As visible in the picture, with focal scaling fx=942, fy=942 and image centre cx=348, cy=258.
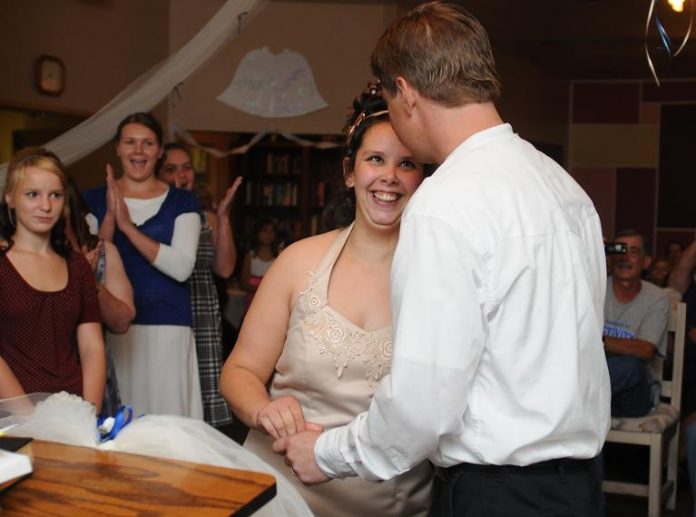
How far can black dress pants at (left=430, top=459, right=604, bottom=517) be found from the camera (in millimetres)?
1425

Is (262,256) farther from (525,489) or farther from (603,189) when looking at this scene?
(603,189)

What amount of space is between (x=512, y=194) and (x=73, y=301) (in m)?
1.58

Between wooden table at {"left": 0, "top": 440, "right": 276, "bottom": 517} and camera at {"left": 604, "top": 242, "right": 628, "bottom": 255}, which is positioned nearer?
wooden table at {"left": 0, "top": 440, "right": 276, "bottom": 517}

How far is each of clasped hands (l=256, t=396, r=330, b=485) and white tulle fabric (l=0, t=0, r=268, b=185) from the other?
7.12ft

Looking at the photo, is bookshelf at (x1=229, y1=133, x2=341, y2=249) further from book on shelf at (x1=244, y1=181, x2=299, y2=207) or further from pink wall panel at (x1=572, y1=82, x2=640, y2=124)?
pink wall panel at (x1=572, y1=82, x2=640, y2=124)

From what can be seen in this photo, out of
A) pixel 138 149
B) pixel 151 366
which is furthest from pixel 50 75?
pixel 151 366

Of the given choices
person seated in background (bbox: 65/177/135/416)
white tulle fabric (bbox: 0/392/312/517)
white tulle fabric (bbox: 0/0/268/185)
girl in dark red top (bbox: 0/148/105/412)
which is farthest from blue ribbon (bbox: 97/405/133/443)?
white tulle fabric (bbox: 0/0/268/185)

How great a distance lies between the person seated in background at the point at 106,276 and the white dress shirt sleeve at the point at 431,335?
1681 mm

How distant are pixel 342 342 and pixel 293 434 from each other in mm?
220

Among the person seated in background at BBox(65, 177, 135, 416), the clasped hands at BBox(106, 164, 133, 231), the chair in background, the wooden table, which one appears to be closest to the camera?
the wooden table

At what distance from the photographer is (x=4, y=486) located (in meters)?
1.03

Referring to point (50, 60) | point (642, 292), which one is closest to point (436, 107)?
point (642, 292)

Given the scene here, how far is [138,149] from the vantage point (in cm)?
340

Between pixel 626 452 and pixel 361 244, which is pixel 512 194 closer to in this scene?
pixel 361 244
